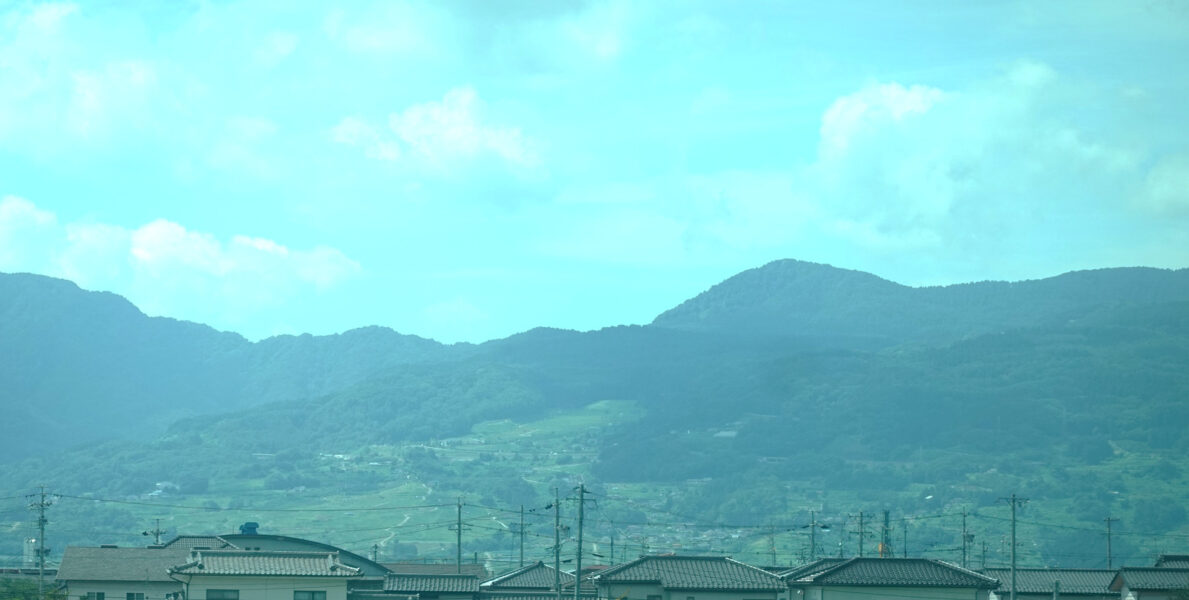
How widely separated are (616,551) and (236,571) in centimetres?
13657

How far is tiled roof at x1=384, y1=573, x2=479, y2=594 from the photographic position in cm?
6638

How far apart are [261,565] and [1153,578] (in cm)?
4161

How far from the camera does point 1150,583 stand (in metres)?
71.6

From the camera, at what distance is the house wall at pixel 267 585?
188ft

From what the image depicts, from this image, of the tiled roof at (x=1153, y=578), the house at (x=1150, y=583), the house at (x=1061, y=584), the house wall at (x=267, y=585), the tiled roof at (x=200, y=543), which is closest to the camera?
the house wall at (x=267, y=585)

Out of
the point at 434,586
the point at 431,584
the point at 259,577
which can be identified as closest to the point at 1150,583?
the point at 434,586

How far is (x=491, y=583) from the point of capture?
77.4m

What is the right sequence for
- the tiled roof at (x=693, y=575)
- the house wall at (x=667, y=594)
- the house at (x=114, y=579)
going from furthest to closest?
the house at (x=114, y=579), the tiled roof at (x=693, y=575), the house wall at (x=667, y=594)

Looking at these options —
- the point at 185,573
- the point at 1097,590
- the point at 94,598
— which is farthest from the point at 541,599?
the point at 1097,590

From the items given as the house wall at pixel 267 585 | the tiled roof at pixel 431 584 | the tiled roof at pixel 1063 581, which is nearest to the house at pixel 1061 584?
the tiled roof at pixel 1063 581

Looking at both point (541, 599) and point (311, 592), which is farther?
point (541, 599)

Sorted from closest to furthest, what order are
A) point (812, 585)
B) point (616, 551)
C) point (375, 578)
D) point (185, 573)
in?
point (185, 573), point (812, 585), point (375, 578), point (616, 551)

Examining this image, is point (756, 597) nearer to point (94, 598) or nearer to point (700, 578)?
point (700, 578)

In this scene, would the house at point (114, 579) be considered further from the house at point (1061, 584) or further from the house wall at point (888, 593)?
the house at point (1061, 584)
